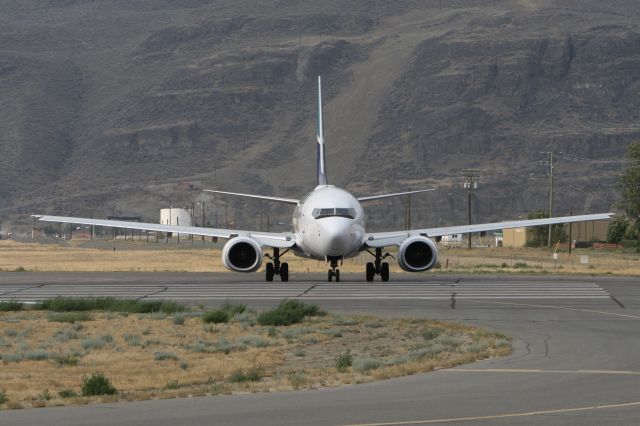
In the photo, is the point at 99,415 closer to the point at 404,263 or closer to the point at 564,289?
the point at 564,289

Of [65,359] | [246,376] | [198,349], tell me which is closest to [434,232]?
[198,349]

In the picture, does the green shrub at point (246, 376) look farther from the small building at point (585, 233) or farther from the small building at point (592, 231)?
the small building at point (592, 231)

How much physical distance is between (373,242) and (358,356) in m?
27.1

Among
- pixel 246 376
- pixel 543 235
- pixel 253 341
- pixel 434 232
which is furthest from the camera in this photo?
pixel 543 235

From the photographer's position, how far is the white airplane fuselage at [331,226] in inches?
1855

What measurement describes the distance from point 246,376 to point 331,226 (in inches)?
1040

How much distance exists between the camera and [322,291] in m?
43.1

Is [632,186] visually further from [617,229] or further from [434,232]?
[434,232]

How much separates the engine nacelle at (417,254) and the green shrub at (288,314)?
1802cm

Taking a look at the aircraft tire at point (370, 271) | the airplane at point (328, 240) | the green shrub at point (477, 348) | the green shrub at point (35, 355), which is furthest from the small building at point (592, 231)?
the green shrub at point (35, 355)

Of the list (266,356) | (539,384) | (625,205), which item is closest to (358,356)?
Answer: (266,356)

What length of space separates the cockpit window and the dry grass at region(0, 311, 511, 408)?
15377 millimetres

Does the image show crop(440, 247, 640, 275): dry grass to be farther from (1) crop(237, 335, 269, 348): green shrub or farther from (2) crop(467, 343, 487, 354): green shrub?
(2) crop(467, 343, 487, 354): green shrub

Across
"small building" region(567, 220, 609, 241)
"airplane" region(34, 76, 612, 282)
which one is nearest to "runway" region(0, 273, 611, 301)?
"airplane" region(34, 76, 612, 282)
